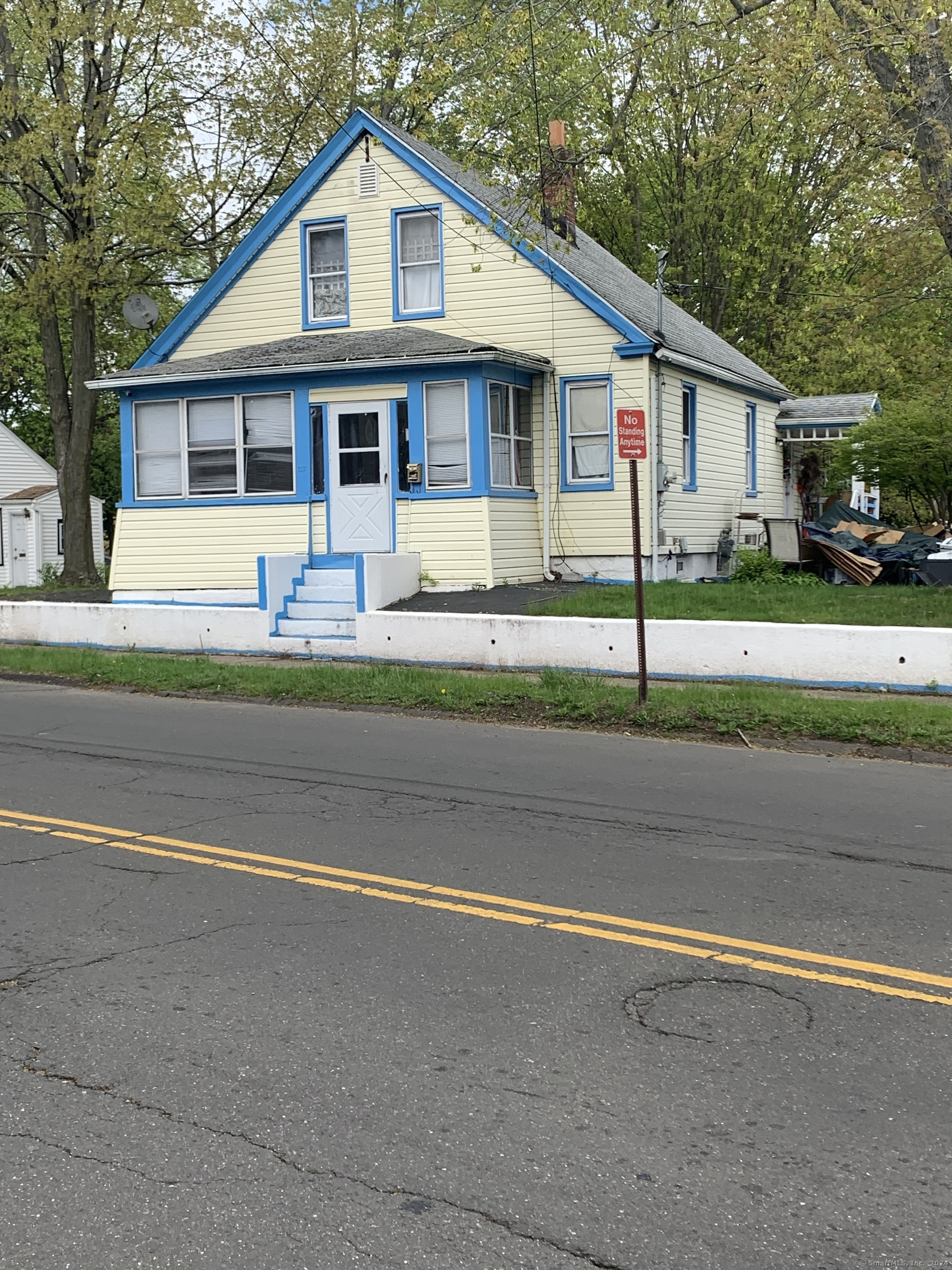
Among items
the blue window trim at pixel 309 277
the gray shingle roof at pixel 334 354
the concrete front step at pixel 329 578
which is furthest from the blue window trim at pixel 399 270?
the concrete front step at pixel 329 578

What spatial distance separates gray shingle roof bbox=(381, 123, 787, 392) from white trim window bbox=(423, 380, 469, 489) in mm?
2697

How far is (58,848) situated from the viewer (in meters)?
7.48

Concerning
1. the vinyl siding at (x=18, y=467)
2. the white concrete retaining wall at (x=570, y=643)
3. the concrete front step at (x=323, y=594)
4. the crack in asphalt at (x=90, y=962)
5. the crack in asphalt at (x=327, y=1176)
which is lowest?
the crack in asphalt at (x=327, y=1176)

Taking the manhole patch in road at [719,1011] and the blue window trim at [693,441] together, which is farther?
the blue window trim at [693,441]

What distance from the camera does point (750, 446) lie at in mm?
26047

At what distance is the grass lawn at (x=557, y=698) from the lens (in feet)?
36.1

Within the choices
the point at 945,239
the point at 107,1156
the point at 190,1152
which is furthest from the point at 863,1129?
the point at 945,239

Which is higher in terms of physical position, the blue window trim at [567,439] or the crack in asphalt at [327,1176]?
the blue window trim at [567,439]

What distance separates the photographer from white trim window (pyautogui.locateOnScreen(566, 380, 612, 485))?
20141 mm

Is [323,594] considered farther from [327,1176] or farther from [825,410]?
[825,410]

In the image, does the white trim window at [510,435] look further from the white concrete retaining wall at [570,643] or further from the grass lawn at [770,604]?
the white concrete retaining wall at [570,643]

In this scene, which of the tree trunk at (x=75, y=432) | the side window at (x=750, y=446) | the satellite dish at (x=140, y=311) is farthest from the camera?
the tree trunk at (x=75, y=432)

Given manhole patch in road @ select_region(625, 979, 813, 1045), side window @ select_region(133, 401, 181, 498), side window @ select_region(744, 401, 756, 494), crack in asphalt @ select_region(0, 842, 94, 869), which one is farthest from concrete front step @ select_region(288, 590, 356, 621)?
manhole patch in road @ select_region(625, 979, 813, 1045)

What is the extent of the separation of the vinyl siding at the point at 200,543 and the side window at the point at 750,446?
10.2 metres
